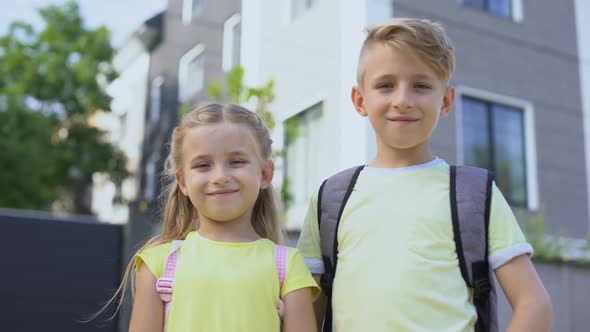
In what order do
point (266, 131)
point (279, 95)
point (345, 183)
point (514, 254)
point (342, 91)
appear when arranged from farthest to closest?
point (279, 95) < point (342, 91) < point (266, 131) < point (345, 183) < point (514, 254)

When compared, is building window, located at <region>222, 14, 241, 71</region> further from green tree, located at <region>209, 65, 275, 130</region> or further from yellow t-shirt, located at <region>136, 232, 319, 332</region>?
yellow t-shirt, located at <region>136, 232, 319, 332</region>

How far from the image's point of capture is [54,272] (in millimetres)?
3473

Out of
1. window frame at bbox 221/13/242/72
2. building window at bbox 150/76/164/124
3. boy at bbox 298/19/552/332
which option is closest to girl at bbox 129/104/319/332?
boy at bbox 298/19/552/332

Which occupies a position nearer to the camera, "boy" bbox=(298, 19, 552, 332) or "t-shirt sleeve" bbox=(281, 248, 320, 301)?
"boy" bbox=(298, 19, 552, 332)

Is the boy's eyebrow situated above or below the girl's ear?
above

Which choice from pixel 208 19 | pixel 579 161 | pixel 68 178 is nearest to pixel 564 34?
pixel 579 161

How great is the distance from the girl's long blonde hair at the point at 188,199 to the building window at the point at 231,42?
15.9ft

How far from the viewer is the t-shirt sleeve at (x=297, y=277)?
1846 millimetres

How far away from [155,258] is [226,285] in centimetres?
25

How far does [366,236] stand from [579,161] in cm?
610

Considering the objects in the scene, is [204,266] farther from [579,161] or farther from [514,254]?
[579,161]

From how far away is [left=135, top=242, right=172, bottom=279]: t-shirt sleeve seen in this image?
1874 mm

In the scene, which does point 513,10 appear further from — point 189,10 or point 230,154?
point 230,154

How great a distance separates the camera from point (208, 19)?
810cm
